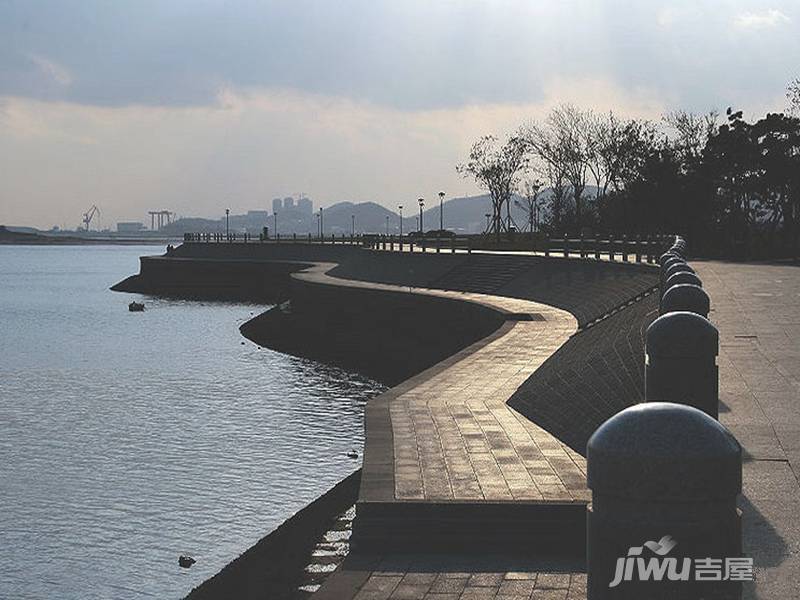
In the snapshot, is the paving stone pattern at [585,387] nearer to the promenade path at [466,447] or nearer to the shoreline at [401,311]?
the promenade path at [466,447]

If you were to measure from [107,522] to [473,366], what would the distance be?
647 centimetres

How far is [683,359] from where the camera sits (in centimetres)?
887

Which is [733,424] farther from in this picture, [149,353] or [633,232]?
[633,232]

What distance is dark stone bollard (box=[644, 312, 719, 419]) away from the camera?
8844mm

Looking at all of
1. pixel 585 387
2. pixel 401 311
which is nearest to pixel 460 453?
pixel 585 387

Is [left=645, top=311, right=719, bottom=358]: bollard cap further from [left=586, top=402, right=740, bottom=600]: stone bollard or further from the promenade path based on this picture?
[left=586, top=402, right=740, bottom=600]: stone bollard

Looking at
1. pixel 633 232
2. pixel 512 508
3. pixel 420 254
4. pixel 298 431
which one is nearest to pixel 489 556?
pixel 512 508

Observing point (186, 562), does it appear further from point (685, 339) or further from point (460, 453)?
point (685, 339)

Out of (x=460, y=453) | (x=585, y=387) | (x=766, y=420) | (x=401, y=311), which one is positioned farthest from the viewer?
(x=401, y=311)

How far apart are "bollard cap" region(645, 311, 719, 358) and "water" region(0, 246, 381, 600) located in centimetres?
707

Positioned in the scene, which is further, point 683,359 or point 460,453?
point 460,453

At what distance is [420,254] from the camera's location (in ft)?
195

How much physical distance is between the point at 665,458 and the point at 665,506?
0.20 m

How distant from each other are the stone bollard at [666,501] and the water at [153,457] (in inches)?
404
